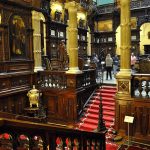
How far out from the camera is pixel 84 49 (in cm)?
1995

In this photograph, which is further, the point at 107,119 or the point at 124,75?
the point at 107,119

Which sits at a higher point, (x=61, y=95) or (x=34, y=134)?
(x=34, y=134)

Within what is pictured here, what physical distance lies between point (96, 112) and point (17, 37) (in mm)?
4515

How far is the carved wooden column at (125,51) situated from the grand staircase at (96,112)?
0.92 m

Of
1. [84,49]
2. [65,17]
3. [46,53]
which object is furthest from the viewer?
[84,49]

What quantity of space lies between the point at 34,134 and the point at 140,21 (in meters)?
19.6

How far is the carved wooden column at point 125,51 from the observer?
7348mm

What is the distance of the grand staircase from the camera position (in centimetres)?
844

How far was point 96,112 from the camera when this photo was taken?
9195mm

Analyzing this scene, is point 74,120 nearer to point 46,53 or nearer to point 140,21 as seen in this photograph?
point 46,53

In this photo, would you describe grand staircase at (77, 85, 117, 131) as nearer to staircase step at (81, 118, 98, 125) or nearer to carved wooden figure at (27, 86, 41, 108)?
staircase step at (81, 118, 98, 125)

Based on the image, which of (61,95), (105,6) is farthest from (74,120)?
(105,6)

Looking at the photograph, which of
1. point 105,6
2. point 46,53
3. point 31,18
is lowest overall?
point 46,53

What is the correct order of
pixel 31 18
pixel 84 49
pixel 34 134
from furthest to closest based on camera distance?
pixel 84 49 < pixel 31 18 < pixel 34 134
